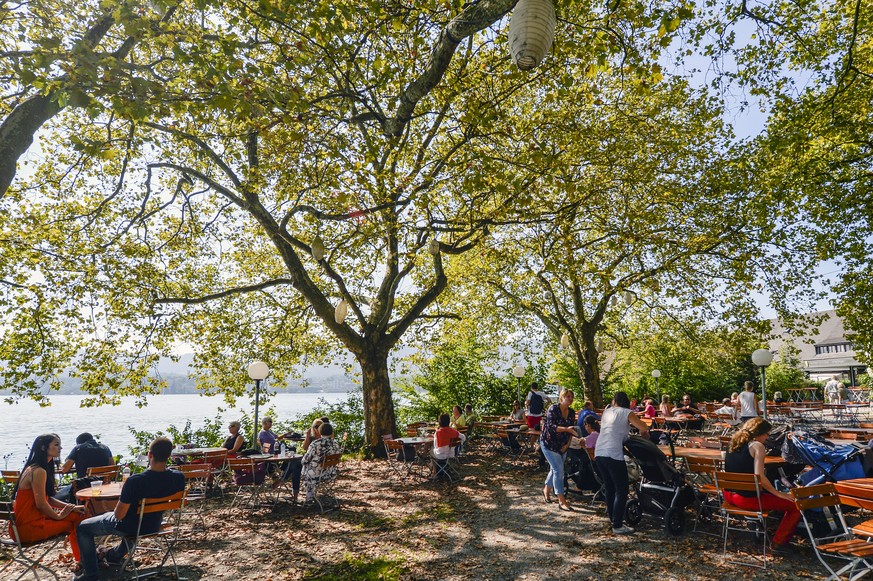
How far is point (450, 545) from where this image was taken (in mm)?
6445

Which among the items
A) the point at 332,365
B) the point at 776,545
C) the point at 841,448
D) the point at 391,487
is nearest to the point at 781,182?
the point at 841,448

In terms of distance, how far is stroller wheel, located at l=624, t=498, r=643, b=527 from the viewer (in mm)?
6828

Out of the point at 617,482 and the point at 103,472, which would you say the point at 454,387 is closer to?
the point at 617,482

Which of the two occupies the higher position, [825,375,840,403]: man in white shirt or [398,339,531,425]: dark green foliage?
[398,339,531,425]: dark green foliage

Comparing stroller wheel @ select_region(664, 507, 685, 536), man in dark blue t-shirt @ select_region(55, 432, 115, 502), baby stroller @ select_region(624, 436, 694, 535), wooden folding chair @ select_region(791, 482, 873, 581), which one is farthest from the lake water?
wooden folding chair @ select_region(791, 482, 873, 581)

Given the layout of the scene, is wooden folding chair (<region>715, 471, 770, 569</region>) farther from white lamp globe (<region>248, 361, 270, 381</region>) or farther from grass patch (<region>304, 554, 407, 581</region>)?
white lamp globe (<region>248, 361, 270, 381</region>)

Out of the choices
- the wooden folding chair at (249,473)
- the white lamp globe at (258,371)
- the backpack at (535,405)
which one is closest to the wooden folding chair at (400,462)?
the wooden folding chair at (249,473)

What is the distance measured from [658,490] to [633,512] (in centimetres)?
47

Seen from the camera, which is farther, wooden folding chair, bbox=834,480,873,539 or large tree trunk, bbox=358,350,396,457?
large tree trunk, bbox=358,350,396,457

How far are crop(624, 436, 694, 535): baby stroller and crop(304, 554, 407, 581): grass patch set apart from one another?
3.28 m

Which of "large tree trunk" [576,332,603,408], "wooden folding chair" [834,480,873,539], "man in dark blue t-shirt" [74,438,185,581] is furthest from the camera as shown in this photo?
"large tree trunk" [576,332,603,408]

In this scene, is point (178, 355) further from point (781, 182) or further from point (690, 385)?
point (690, 385)

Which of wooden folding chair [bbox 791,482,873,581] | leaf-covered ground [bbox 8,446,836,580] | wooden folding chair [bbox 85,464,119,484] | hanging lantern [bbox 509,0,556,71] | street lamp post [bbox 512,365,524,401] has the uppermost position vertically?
hanging lantern [bbox 509,0,556,71]

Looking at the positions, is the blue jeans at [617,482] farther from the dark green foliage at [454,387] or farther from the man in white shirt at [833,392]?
the man in white shirt at [833,392]
